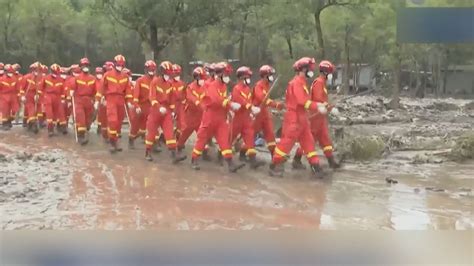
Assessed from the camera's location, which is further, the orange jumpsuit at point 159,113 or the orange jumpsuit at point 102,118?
the orange jumpsuit at point 102,118

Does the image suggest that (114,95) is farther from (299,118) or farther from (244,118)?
(299,118)

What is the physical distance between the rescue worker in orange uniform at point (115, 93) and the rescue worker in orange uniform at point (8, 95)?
504 cm

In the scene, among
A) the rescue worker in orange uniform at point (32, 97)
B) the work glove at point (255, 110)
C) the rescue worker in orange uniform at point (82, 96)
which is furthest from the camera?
the rescue worker in orange uniform at point (32, 97)

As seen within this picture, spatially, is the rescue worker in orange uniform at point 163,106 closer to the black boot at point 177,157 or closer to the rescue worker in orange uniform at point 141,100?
the black boot at point 177,157

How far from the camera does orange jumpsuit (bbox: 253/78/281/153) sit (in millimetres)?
10945

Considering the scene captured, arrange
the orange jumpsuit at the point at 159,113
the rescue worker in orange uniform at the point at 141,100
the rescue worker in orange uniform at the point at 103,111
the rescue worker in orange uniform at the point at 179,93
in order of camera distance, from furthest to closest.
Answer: the rescue worker in orange uniform at the point at 103,111 < the rescue worker in orange uniform at the point at 141,100 < the rescue worker in orange uniform at the point at 179,93 < the orange jumpsuit at the point at 159,113

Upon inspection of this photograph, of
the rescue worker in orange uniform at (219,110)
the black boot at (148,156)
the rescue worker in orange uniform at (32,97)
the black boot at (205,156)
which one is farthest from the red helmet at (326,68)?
the rescue worker in orange uniform at (32,97)

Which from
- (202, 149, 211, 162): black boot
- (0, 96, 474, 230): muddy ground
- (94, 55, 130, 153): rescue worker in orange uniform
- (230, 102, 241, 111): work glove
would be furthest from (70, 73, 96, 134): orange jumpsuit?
(230, 102, 241, 111): work glove

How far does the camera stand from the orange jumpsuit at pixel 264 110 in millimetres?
10945

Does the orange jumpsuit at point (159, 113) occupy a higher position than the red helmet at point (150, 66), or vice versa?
the red helmet at point (150, 66)

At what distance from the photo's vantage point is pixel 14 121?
1866 centimetres

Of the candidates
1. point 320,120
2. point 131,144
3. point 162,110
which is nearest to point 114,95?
point 131,144

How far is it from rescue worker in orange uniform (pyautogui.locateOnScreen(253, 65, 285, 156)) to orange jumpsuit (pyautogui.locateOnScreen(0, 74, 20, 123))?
831 centimetres

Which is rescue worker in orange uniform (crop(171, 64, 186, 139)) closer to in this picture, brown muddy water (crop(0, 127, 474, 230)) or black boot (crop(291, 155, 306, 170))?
brown muddy water (crop(0, 127, 474, 230))
